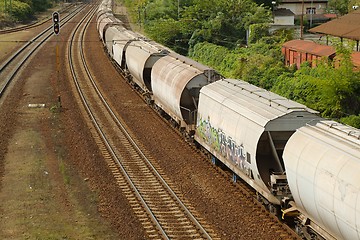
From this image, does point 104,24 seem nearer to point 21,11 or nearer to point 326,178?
point 21,11

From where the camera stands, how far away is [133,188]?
21.6 meters

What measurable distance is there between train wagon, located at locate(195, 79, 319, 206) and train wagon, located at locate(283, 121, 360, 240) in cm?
125

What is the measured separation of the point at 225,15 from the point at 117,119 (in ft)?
118

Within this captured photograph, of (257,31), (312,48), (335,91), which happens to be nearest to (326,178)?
(335,91)

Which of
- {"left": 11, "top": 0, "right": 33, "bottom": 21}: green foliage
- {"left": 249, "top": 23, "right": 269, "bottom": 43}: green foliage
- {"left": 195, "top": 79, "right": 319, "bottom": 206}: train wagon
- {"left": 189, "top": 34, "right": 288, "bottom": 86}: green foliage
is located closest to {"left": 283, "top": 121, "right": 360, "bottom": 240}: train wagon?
{"left": 195, "top": 79, "right": 319, "bottom": 206}: train wagon

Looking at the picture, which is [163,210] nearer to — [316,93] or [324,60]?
[316,93]

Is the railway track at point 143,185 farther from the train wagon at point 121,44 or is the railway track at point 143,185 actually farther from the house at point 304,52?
the house at point 304,52

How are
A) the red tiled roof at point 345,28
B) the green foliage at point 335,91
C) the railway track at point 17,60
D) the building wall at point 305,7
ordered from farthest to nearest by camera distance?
the building wall at point 305,7 → the railway track at point 17,60 → the red tiled roof at point 345,28 → the green foliage at point 335,91

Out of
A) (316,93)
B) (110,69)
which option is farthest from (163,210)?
(110,69)

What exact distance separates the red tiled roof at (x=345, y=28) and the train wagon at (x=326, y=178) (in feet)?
103

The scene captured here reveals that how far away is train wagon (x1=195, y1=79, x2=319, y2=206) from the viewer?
57.2 feet

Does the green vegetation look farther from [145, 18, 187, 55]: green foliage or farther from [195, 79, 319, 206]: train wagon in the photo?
[195, 79, 319, 206]: train wagon

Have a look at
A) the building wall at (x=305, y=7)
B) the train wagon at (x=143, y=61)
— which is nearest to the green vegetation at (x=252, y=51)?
the building wall at (x=305, y=7)

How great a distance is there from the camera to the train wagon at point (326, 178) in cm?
1288
